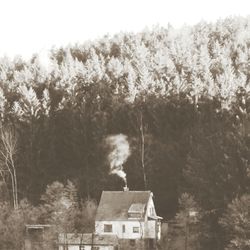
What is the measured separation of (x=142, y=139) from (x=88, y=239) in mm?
24965

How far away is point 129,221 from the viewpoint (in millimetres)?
55625

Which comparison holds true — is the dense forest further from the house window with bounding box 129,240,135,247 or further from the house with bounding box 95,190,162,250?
the house window with bounding box 129,240,135,247

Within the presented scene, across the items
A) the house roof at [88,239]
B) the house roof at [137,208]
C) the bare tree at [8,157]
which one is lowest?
the house roof at [88,239]

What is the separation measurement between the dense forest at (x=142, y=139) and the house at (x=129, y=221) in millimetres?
3127

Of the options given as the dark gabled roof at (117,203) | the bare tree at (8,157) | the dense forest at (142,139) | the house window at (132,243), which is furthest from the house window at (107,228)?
the bare tree at (8,157)

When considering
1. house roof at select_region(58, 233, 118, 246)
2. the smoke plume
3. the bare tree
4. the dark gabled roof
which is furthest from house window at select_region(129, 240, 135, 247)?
the smoke plume

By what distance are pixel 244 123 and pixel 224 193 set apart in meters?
10.4

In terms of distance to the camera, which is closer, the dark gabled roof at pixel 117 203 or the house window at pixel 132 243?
the house window at pixel 132 243

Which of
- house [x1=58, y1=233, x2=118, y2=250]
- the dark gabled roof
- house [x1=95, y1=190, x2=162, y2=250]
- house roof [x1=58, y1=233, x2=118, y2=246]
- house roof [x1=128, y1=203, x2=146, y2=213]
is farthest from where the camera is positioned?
the dark gabled roof

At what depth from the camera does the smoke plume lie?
72875 mm

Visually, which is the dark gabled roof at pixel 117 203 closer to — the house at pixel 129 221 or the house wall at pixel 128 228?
the house at pixel 129 221

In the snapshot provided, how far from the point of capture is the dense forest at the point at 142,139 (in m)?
56.1

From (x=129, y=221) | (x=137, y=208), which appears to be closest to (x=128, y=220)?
(x=129, y=221)

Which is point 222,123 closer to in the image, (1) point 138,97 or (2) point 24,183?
(1) point 138,97
